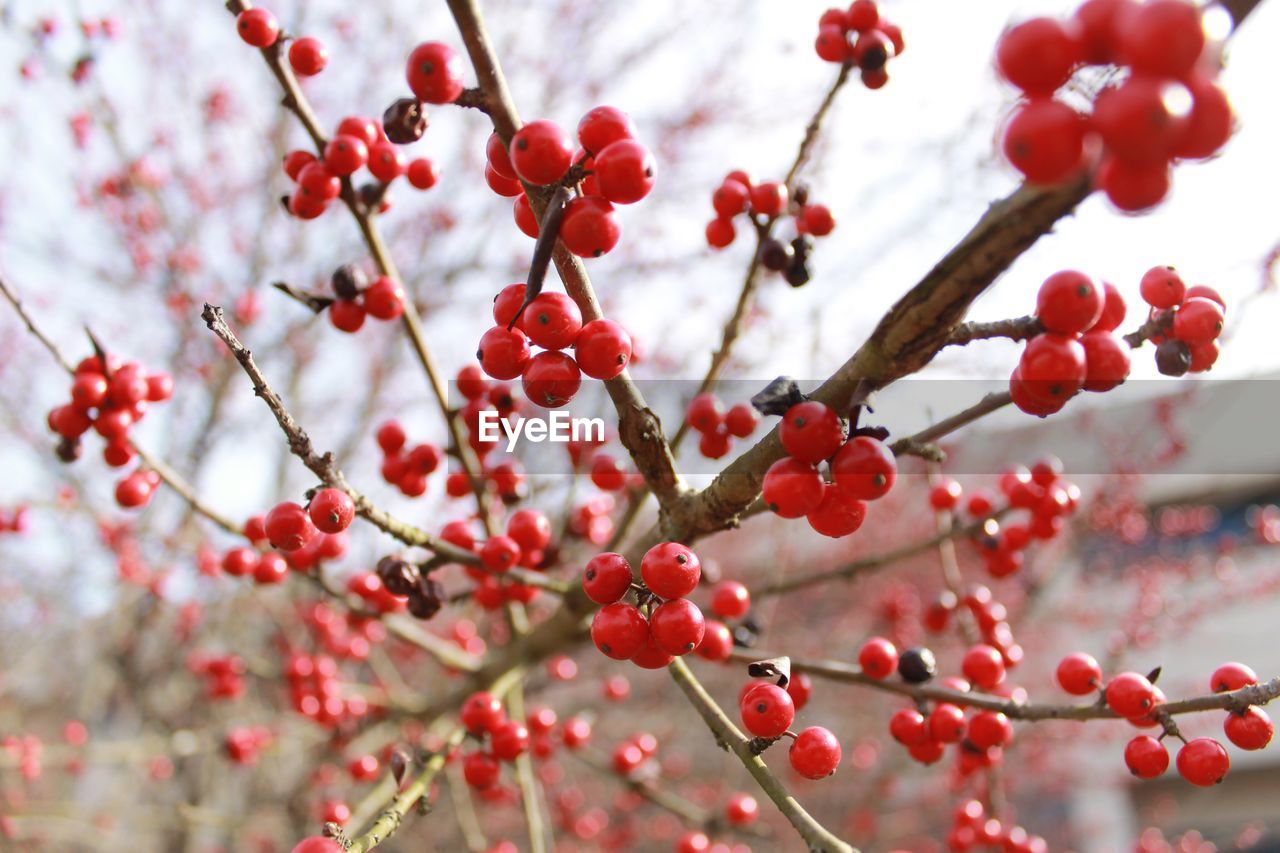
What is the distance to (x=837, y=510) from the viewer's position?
1.45 meters

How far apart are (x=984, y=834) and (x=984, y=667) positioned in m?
0.81

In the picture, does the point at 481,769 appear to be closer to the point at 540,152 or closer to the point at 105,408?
the point at 105,408

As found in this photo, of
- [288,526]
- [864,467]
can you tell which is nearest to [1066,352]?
[864,467]

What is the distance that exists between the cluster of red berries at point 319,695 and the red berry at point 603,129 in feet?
9.57

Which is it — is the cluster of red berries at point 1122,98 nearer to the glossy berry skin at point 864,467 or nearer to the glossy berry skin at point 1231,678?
the glossy berry skin at point 864,467

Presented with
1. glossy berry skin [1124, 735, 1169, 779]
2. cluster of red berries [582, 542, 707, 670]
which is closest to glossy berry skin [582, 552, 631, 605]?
cluster of red berries [582, 542, 707, 670]

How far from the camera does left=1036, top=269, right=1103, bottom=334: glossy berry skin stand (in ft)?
3.98

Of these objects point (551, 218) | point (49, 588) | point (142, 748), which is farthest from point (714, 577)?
point (49, 588)

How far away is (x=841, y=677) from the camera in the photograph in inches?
83.0

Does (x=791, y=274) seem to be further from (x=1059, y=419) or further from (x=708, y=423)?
(x=1059, y=419)

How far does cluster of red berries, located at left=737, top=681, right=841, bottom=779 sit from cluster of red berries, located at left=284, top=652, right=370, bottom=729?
7.97ft

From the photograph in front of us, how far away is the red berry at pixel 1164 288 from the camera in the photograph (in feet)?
5.21

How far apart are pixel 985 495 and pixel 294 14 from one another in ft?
19.3

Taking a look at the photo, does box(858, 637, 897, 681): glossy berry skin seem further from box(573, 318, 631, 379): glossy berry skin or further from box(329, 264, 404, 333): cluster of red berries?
box(329, 264, 404, 333): cluster of red berries
